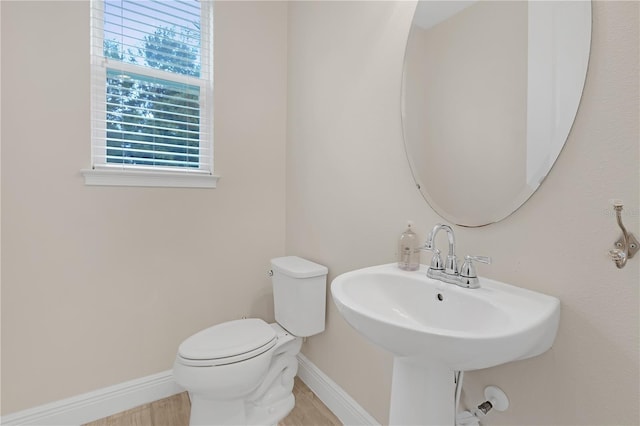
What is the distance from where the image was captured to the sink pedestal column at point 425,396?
846 millimetres

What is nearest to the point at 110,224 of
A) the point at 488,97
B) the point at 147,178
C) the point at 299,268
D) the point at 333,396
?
the point at 147,178

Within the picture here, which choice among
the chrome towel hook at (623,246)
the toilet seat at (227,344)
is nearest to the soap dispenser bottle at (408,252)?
the chrome towel hook at (623,246)

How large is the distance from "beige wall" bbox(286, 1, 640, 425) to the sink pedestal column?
173 millimetres

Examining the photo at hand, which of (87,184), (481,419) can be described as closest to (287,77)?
(87,184)

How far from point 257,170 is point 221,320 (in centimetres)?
95

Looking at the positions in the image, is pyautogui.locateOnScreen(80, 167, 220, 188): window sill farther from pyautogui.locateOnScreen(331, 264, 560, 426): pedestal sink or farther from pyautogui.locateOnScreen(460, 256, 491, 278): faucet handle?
pyautogui.locateOnScreen(460, 256, 491, 278): faucet handle

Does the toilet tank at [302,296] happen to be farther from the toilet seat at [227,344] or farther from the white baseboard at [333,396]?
the white baseboard at [333,396]

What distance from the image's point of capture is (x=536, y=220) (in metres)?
0.83

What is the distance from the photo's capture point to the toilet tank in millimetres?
1563

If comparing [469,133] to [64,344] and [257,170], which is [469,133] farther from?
[64,344]

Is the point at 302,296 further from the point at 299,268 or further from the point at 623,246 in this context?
the point at 623,246

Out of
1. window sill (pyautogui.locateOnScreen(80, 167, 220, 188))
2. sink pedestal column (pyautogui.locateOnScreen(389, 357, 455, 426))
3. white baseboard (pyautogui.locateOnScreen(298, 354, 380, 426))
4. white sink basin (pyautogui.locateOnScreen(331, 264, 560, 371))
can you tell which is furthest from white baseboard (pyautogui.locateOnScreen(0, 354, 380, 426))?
window sill (pyautogui.locateOnScreen(80, 167, 220, 188))

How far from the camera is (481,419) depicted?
96cm

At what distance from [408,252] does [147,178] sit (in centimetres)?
136
